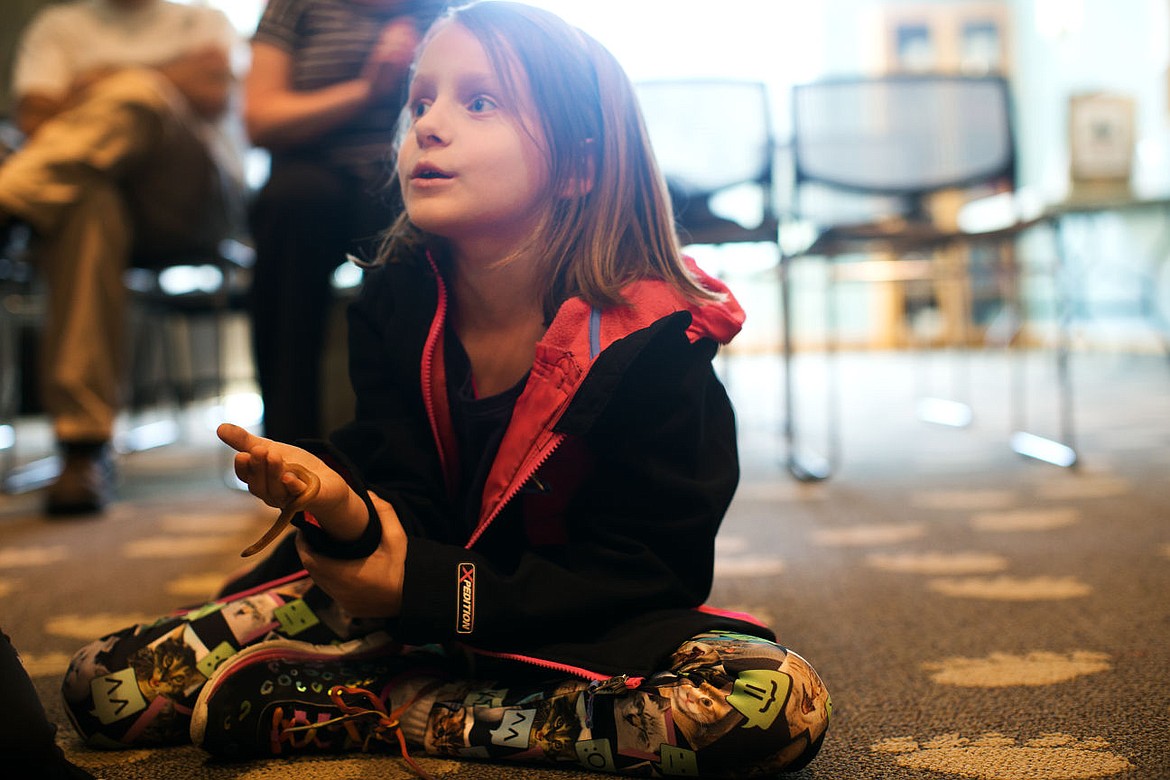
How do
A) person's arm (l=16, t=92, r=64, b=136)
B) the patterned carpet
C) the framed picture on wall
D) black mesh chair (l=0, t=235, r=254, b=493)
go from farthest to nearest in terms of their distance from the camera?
the framed picture on wall, black mesh chair (l=0, t=235, r=254, b=493), person's arm (l=16, t=92, r=64, b=136), the patterned carpet

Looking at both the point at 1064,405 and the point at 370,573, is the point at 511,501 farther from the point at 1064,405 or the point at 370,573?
the point at 1064,405

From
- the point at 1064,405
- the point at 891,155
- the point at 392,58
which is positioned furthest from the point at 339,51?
the point at 1064,405

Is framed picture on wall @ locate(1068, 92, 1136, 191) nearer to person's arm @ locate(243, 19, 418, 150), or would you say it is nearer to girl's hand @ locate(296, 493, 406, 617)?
person's arm @ locate(243, 19, 418, 150)

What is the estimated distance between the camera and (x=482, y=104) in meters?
0.67

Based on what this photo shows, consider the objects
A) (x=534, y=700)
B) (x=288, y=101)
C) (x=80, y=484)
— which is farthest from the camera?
(x=80, y=484)

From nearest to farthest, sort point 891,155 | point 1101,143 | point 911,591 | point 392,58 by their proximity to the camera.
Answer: point 911,591, point 392,58, point 891,155, point 1101,143

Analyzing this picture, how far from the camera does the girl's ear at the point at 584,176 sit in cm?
70

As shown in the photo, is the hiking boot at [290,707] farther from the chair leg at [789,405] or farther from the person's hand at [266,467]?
the chair leg at [789,405]

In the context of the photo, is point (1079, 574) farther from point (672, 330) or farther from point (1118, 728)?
point (672, 330)

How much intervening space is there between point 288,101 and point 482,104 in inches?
31.5

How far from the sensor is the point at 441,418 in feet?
2.33

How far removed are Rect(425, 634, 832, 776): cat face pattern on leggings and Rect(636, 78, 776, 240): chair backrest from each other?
4.39ft

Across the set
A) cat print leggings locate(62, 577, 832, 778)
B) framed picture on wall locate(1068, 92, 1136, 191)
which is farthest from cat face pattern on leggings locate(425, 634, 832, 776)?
framed picture on wall locate(1068, 92, 1136, 191)

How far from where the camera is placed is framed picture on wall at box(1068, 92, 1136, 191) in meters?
2.45
